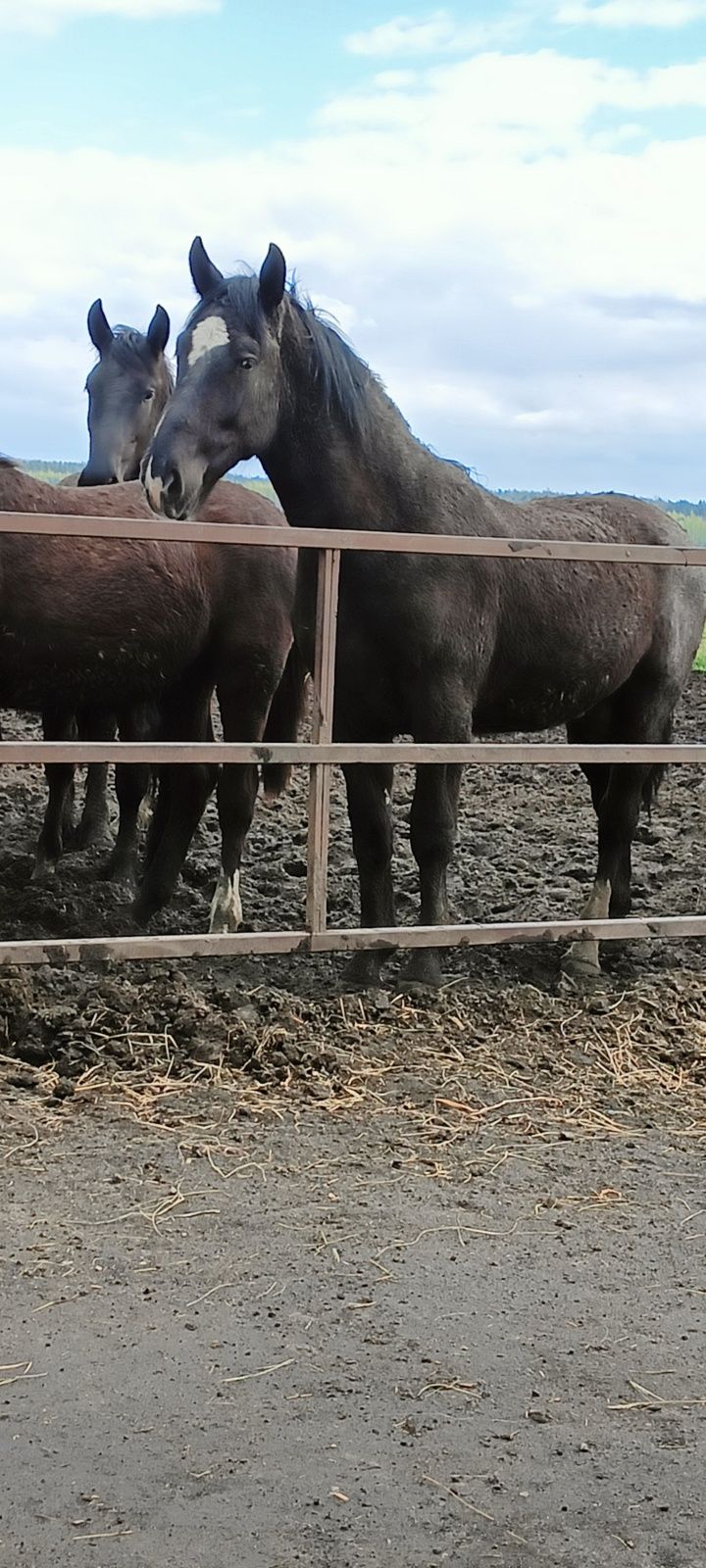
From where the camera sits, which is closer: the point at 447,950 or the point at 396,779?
the point at 447,950

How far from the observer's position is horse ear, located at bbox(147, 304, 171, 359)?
755cm

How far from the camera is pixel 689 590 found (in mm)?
6152

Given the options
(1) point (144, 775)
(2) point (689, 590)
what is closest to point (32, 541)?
(1) point (144, 775)

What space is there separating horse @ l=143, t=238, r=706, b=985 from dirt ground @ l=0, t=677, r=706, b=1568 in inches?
27.8

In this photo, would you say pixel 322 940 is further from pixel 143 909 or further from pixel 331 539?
pixel 143 909

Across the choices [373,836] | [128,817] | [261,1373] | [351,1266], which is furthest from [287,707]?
[261,1373]

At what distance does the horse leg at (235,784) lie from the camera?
232 inches

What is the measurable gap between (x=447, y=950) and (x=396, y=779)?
3877 millimetres

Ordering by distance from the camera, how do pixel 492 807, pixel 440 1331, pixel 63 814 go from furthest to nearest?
1. pixel 492 807
2. pixel 63 814
3. pixel 440 1331

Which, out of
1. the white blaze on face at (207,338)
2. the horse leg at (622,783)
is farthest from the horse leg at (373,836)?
the white blaze on face at (207,338)

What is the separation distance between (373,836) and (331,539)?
1.26 meters

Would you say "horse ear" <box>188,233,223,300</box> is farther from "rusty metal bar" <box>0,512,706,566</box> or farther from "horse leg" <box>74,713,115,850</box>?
"horse leg" <box>74,713,115,850</box>

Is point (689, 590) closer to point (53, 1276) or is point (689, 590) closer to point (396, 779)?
point (396, 779)

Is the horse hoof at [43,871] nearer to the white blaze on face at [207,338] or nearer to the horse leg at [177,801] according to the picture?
the horse leg at [177,801]
